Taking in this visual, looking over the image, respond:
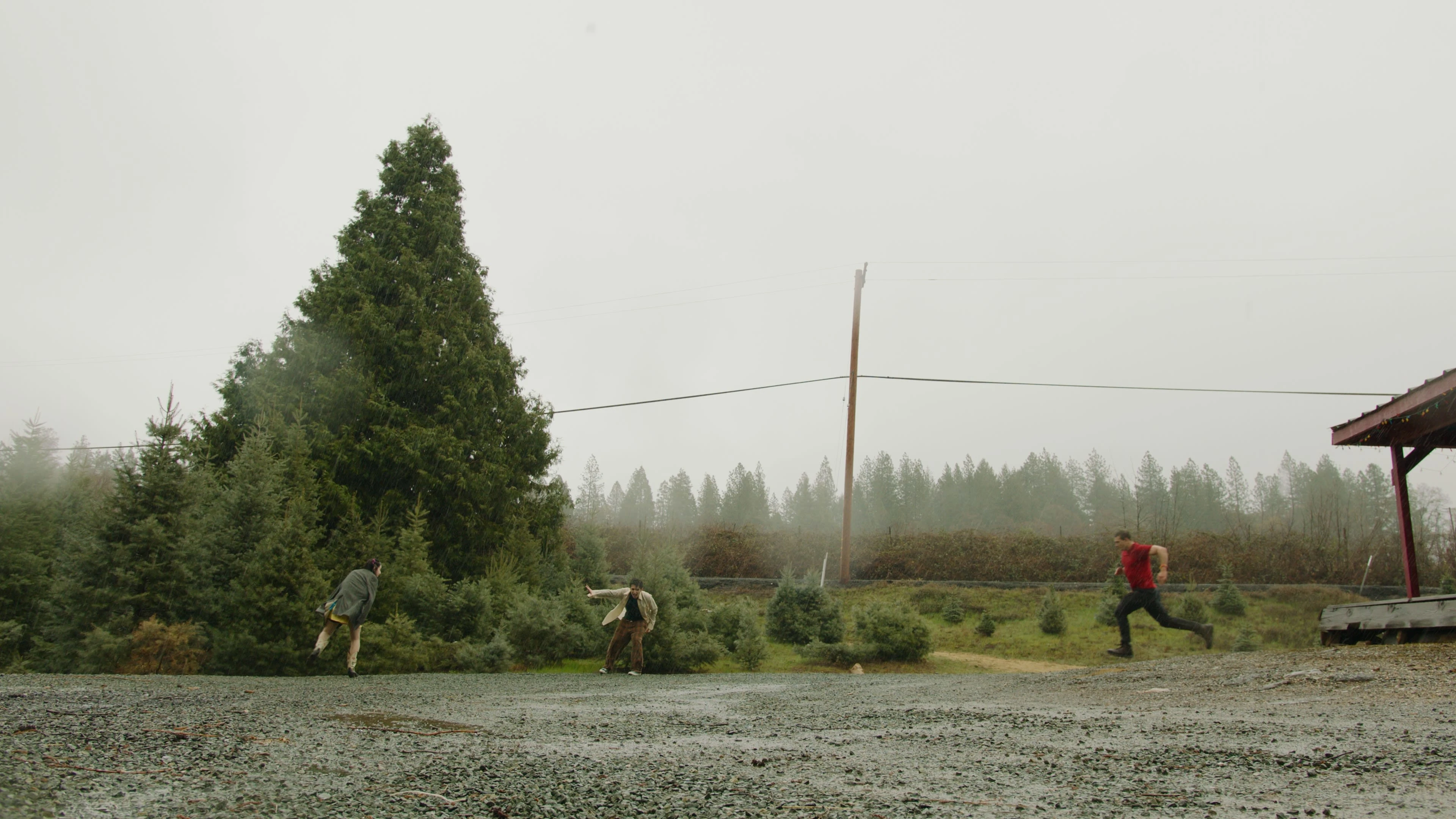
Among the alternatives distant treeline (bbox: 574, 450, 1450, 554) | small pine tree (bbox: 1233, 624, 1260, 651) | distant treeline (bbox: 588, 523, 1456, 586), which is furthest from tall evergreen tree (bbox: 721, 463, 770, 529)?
small pine tree (bbox: 1233, 624, 1260, 651)

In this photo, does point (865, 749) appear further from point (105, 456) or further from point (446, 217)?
point (105, 456)

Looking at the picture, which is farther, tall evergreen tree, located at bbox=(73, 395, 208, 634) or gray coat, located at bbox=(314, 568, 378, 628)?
tall evergreen tree, located at bbox=(73, 395, 208, 634)

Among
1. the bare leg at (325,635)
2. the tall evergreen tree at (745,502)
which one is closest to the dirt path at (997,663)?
the bare leg at (325,635)

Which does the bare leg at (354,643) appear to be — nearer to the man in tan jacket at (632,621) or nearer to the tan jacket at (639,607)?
the man in tan jacket at (632,621)

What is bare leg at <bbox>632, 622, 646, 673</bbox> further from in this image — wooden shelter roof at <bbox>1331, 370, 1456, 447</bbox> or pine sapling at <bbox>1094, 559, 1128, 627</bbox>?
pine sapling at <bbox>1094, 559, 1128, 627</bbox>

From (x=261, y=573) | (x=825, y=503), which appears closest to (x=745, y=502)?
(x=825, y=503)

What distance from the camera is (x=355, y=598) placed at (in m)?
14.0

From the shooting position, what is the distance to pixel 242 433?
24.0m

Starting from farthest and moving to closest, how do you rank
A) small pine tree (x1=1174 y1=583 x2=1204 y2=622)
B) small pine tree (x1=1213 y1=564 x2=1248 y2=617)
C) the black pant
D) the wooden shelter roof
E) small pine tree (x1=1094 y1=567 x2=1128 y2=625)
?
1. small pine tree (x1=1213 y1=564 x2=1248 y2=617)
2. small pine tree (x1=1094 y1=567 x2=1128 y2=625)
3. small pine tree (x1=1174 y1=583 x2=1204 y2=622)
4. the wooden shelter roof
5. the black pant

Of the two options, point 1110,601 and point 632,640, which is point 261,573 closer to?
point 632,640

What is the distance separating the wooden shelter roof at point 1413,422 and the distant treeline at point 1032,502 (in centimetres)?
3060

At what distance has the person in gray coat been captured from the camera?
13.8m

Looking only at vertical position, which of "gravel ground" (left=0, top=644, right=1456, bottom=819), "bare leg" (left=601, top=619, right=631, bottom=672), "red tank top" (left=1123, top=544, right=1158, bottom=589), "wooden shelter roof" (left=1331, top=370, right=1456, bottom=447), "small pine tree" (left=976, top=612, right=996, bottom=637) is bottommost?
"small pine tree" (left=976, top=612, right=996, bottom=637)

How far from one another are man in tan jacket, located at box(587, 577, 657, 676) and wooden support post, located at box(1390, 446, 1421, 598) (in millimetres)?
12966
